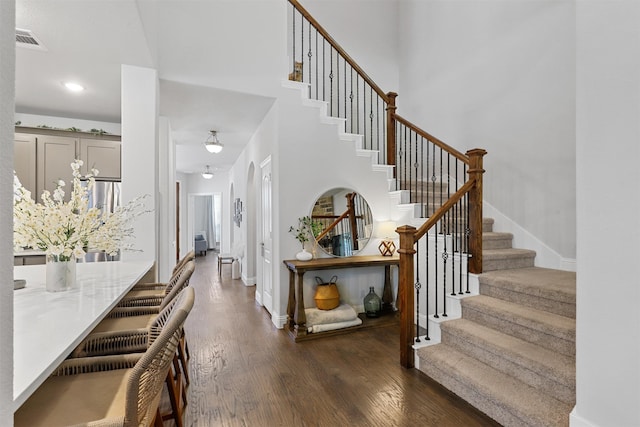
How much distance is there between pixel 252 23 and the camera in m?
3.84

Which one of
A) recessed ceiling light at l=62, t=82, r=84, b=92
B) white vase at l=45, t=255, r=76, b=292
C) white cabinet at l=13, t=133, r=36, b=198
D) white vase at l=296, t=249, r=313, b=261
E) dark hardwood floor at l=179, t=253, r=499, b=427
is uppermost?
recessed ceiling light at l=62, t=82, r=84, b=92

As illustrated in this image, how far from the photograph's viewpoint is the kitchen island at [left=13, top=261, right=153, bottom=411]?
0.93 metres

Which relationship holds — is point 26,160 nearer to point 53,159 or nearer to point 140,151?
point 53,159

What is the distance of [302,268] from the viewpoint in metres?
3.53

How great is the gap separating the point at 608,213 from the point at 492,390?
132 cm

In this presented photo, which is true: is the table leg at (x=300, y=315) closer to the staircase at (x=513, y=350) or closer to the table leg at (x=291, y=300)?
the table leg at (x=291, y=300)

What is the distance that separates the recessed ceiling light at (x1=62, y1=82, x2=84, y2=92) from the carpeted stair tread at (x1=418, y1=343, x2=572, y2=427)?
14.3 ft

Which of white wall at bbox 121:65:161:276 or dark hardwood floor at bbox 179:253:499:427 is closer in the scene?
dark hardwood floor at bbox 179:253:499:427

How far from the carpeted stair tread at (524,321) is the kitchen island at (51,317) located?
273cm

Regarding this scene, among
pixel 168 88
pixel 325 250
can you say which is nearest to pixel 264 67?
pixel 168 88

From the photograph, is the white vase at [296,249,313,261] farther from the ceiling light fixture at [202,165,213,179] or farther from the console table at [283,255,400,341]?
the ceiling light fixture at [202,165,213,179]

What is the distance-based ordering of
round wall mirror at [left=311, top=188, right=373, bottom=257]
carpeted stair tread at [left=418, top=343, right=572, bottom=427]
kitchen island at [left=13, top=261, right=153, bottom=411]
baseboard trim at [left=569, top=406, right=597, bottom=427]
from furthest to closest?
round wall mirror at [left=311, top=188, right=373, bottom=257] → carpeted stair tread at [left=418, top=343, right=572, bottom=427] → baseboard trim at [left=569, top=406, right=597, bottom=427] → kitchen island at [left=13, top=261, right=153, bottom=411]

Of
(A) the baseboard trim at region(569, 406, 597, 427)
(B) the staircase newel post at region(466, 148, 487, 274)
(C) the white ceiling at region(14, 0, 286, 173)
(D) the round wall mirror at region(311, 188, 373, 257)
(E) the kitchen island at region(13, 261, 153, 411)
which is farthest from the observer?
(D) the round wall mirror at region(311, 188, 373, 257)

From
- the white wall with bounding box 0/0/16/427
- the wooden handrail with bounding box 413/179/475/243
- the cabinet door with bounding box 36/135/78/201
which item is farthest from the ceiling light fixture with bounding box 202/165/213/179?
the white wall with bounding box 0/0/16/427
